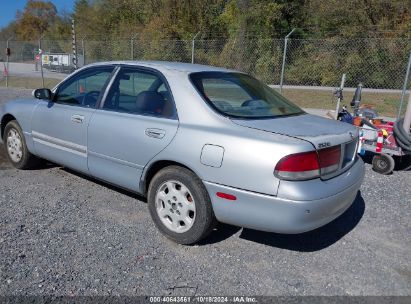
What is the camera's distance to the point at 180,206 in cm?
338

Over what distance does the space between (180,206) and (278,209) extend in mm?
917

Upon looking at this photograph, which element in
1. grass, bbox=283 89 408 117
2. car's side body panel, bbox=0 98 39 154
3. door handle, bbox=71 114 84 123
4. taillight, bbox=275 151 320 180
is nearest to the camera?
taillight, bbox=275 151 320 180

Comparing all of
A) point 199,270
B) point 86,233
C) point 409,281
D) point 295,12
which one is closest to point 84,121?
point 86,233

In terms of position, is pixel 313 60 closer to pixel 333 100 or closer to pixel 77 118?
pixel 333 100

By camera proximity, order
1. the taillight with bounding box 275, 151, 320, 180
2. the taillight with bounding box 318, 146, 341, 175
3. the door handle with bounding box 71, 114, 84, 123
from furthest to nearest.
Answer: the door handle with bounding box 71, 114, 84, 123
the taillight with bounding box 318, 146, 341, 175
the taillight with bounding box 275, 151, 320, 180

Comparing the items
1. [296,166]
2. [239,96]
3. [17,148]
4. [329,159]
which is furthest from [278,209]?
[17,148]

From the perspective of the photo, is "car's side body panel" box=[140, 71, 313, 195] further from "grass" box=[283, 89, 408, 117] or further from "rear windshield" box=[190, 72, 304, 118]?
"grass" box=[283, 89, 408, 117]

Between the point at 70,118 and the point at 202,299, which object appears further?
the point at 70,118

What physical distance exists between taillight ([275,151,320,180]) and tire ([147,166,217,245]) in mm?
690

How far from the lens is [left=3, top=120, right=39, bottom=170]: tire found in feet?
16.8

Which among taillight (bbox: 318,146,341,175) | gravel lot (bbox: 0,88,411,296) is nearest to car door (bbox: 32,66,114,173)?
gravel lot (bbox: 0,88,411,296)

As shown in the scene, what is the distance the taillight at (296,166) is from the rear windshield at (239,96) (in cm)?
72

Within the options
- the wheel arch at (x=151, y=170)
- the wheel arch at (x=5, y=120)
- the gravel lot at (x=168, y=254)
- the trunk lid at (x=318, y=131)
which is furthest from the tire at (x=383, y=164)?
the wheel arch at (x=5, y=120)

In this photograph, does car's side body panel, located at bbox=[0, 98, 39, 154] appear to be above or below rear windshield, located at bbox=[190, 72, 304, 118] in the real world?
below
